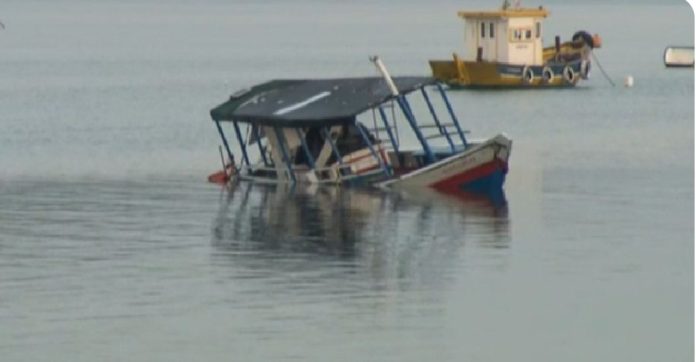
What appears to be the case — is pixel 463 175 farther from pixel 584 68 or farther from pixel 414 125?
pixel 584 68

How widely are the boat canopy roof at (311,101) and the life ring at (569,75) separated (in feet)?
101

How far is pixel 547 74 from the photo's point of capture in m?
73.7

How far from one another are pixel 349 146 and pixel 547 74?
32.0 m

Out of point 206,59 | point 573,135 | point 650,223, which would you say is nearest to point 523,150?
point 573,135

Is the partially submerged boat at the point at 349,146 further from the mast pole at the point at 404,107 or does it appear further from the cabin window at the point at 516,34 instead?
the cabin window at the point at 516,34

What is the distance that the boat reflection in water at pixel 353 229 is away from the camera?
33.5 metres

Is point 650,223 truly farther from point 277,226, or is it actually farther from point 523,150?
point 523,150

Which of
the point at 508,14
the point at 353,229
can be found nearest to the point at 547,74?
the point at 508,14

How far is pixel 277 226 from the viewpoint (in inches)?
1489

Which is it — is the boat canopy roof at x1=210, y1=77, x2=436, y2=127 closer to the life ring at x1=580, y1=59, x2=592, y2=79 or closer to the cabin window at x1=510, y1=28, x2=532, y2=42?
the cabin window at x1=510, y1=28, x2=532, y2=42

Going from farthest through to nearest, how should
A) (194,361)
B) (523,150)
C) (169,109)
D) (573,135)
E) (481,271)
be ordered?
(169,109), (573,135), (523,150), (481,271), (194,361)

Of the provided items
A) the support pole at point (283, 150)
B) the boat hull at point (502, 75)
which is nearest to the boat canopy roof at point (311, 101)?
the support pole at point (283, 150)

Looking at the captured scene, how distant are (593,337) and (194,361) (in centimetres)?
452

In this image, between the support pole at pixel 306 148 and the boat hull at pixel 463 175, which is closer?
the boat hull at pixel 463 175
